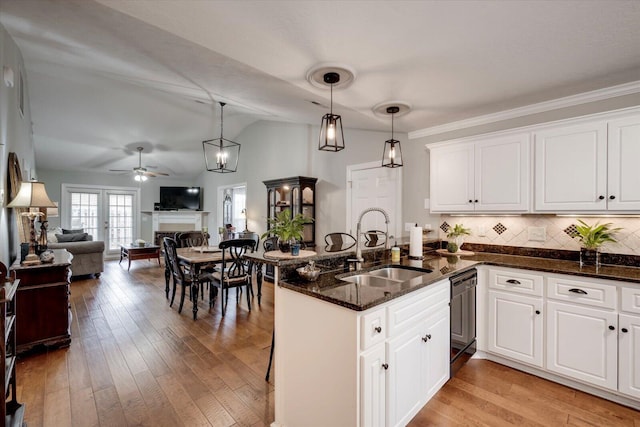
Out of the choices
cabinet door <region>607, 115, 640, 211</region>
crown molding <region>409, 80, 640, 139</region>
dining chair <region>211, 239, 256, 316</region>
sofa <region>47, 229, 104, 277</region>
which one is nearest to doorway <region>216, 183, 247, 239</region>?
sofa <region>47, 229, 104, 277</region>

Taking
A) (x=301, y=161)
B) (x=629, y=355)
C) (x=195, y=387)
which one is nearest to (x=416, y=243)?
(x=629, y=355)

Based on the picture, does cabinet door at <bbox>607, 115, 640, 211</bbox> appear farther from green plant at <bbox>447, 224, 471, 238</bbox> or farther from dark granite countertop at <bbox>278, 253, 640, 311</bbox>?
green plant at <bbox>447, 224, 471, 238</bbox>

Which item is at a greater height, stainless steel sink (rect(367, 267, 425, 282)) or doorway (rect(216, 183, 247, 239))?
doorway (rect(216, 183, 247, 239))

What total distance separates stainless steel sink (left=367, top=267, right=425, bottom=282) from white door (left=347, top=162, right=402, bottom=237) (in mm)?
1467

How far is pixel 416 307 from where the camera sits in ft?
5.82

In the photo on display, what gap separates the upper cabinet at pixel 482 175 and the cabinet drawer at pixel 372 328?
2.02 metres

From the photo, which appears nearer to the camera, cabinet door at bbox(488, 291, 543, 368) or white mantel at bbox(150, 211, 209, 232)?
cabinet door at bbox(488, 291, 543, 368)

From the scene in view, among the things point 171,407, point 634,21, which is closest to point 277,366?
point 171,407

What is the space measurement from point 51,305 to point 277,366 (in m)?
2.68

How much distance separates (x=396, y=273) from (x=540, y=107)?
6.87ft

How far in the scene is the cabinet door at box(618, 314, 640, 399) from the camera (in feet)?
6.37

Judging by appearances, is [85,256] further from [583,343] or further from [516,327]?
[583,343]

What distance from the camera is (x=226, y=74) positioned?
2.79 m

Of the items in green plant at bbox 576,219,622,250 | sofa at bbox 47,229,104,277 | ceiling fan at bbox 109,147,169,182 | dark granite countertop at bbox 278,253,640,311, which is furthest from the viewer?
ceiling fan at bbox 109,147,169,182
